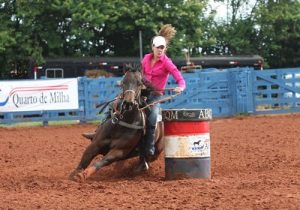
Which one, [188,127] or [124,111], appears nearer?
[124,111]

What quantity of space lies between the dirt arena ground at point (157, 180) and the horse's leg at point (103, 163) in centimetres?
12

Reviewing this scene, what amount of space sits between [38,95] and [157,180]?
38.7 feet

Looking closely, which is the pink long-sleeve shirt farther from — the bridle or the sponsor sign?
the sponsor sign

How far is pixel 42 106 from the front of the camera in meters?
19.7

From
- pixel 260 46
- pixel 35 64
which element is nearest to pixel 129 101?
pixel 35 64

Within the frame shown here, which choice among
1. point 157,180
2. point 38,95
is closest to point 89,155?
point 157,180

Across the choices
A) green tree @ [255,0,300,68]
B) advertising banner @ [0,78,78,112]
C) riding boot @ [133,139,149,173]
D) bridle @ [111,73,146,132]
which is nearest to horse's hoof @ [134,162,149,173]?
riding boot @ [133,139,149,173]

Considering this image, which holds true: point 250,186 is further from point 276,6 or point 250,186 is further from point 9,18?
point 276,6

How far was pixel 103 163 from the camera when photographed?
819cm

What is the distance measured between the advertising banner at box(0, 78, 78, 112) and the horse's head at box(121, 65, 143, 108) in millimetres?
11606

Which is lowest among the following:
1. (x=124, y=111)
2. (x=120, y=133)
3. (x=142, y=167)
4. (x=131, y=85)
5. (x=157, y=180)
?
(x=157, y=180)

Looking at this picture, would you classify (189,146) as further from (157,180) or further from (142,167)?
(142,167)

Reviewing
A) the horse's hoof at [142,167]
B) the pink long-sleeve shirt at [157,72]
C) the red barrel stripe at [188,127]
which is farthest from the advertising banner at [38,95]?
the red barrel stripe at [188,127]

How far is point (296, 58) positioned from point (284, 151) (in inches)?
1317
